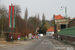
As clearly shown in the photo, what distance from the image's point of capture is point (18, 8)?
2192 inches

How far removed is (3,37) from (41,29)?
81.0 metres

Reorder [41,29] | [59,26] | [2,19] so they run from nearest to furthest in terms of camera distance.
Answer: [2,19], [59,26], [41,29]

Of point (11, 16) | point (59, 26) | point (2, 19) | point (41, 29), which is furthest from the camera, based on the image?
point (41, 29)

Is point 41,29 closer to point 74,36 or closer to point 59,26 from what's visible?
point 59,26

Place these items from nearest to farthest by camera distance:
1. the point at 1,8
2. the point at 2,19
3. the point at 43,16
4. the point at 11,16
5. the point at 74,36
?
1. the point at 74,36
2. the point at 11,16
3. the point at 2,19
4. the point at 1,8
5. the point at 43,16

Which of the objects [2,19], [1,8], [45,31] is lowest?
[45,31]

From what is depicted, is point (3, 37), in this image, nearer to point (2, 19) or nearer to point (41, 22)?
point (2, 19)

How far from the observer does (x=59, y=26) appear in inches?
2606

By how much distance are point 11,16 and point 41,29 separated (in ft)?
260

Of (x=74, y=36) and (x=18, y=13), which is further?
(x=18, y=13)

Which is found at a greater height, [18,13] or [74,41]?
[18,13]


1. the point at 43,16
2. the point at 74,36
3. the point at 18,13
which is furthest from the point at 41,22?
the point at 74,36

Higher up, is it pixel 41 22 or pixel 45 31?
pixel 41 22

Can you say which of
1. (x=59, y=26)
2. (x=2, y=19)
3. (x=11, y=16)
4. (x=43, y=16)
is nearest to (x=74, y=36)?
(x=11, y=16)
